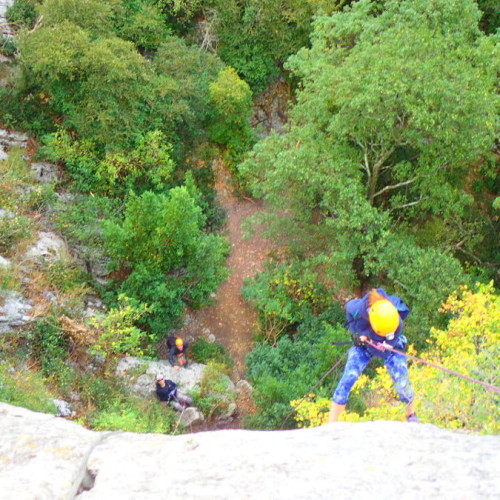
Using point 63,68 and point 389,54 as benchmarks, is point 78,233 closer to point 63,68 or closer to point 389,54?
point 63,68

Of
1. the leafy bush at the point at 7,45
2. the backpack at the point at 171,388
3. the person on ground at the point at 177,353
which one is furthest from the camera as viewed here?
the leafy bush at the point at 7,45

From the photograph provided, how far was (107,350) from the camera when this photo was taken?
12.4 metres

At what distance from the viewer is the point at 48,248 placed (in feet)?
44.4

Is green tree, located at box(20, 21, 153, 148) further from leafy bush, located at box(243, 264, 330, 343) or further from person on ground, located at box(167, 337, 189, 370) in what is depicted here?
person on ground, located at box(167, 337, 189, 370)

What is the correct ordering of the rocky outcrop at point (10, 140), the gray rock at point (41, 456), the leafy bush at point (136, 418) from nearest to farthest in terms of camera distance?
the gray rock at point (41, 456), the leafy bush at point (136, 418), the rocky outcrop at point (10, 140)

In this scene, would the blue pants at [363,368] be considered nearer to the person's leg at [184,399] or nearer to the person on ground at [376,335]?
the person on ground at [376,335]

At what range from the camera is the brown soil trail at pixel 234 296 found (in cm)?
1612

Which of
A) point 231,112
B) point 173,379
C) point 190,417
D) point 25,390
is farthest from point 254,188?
point 25,390

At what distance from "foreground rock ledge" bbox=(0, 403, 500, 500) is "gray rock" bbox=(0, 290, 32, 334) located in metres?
7.10

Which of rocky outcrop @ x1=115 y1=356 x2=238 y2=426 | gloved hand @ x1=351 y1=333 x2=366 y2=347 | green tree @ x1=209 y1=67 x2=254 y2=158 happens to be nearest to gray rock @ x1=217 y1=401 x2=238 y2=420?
rocky outcrop @ x1=115 y1=356 x2=238 y2=426

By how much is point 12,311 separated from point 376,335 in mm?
8818

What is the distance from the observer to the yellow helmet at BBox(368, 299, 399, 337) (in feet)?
20.3

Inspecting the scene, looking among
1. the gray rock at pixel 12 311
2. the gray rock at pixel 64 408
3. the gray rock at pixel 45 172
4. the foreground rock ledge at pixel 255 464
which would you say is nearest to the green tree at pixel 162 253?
the gray rock at pixel 12 311

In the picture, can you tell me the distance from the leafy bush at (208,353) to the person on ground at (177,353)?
0.89 metres
